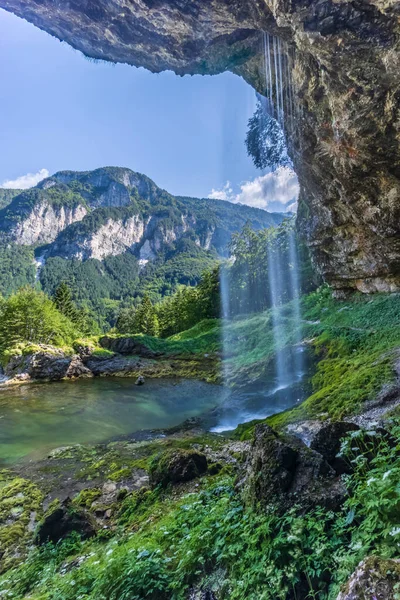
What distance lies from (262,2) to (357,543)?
43.7 feet

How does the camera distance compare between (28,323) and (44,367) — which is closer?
(44,367)

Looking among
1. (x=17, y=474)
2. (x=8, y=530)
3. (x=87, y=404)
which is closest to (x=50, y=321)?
(x=87, y=404)

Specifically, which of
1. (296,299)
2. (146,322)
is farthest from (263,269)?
(146,322)

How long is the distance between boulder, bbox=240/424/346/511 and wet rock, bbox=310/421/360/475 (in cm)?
36

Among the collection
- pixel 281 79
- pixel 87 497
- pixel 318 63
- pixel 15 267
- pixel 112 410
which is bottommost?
pixel 112 410

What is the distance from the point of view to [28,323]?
118ft

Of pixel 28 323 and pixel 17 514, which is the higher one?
pixel 28 323

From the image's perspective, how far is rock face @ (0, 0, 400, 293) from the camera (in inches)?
328

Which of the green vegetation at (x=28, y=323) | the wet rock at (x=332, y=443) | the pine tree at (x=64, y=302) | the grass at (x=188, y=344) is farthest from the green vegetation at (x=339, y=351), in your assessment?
the pine tree at (x=64, y=302)

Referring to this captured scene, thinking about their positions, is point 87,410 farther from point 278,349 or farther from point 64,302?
point 64,302

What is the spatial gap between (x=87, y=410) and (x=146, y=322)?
38.6 meters

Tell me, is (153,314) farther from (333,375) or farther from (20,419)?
(333,375)

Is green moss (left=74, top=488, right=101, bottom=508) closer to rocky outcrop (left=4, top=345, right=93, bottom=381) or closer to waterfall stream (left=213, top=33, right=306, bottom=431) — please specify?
waterfall stream (left=213, top=33, right=306, bottom=431)

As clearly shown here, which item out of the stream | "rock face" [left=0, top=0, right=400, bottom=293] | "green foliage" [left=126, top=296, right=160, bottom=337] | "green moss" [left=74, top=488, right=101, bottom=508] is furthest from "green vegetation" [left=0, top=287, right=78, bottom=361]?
"green moss" [left=74, top=488, right=101, bottom=508]
